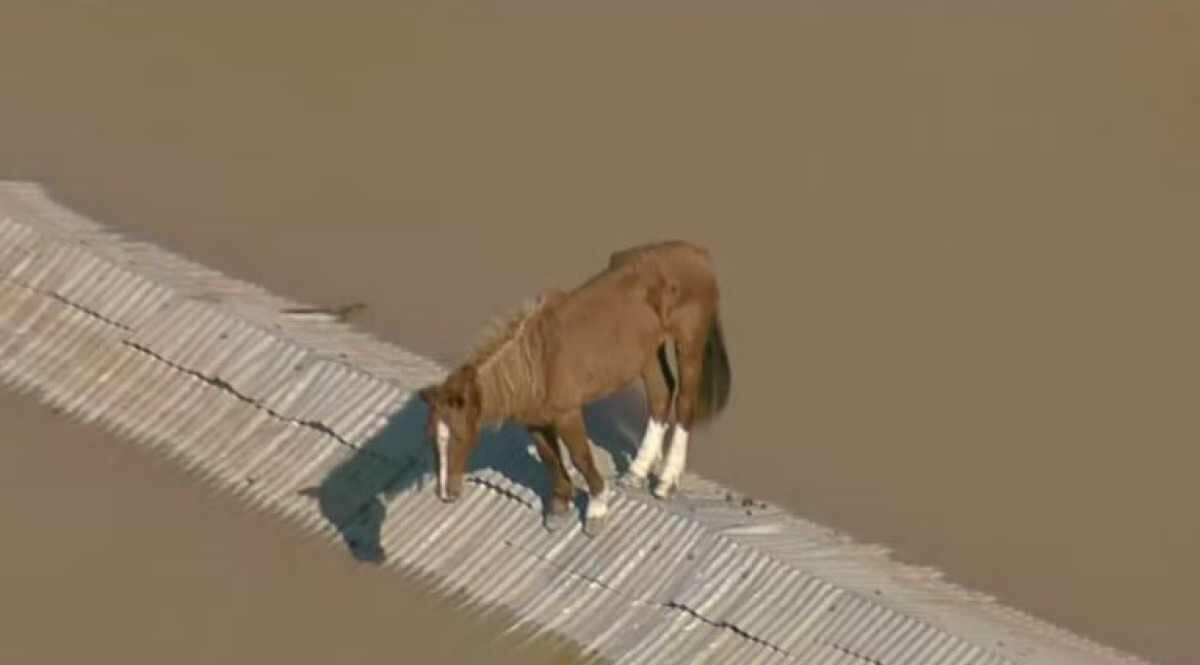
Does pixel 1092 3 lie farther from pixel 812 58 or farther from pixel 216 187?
pixel 216 187

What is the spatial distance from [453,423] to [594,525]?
175 cm

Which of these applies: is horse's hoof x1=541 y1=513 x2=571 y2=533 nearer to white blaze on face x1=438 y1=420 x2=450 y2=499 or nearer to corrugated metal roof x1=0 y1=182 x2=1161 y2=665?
corrugated metal roof x1=0 y1=182 x2=1161 y2=665

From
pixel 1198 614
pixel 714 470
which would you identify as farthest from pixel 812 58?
pixel 1198 614

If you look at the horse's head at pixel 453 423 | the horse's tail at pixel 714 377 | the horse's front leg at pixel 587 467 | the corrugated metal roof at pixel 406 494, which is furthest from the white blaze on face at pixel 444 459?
the horse's tail at pixel 714 377

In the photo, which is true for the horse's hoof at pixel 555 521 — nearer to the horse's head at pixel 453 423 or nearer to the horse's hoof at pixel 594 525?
the horse's hoof at pixel 594 525

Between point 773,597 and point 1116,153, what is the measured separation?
7103 mm

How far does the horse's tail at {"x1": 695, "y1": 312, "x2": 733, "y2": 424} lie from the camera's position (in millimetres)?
13070

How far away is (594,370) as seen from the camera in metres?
12.2

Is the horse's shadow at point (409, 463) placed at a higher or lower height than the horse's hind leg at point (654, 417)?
lower

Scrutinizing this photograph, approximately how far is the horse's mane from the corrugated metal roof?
1.32 m

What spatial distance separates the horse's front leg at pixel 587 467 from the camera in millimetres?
12289

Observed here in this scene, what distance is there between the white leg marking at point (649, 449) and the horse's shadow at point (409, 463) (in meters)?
0.26

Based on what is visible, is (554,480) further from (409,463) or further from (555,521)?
(409,463)

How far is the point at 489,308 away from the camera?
16.2m
